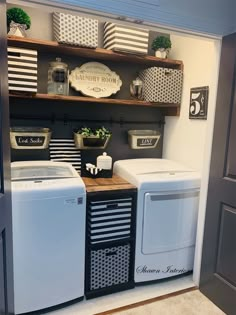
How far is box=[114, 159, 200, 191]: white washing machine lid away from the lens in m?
2.02

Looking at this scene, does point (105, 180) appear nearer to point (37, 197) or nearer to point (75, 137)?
point (75, 137)

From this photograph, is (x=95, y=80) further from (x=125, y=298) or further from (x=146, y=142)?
(x=125, y=298)

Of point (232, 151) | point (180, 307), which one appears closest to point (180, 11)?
point (232, 151)

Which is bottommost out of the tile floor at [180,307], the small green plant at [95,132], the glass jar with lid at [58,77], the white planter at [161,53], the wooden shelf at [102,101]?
the tile floor at [180,307]

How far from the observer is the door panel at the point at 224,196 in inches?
67.9

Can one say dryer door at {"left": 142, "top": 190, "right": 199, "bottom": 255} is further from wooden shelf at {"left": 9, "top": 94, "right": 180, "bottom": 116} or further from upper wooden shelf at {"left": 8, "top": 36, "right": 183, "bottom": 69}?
upper wooden shelf at {"left": 8, "top": 36, "right": 183, "bottom": 69}

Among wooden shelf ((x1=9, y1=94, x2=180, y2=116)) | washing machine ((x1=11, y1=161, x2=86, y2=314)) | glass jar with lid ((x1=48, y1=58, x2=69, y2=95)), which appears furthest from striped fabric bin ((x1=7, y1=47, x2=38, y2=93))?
washing machine ((x1=11, y1=161, x2=86, y2=314))

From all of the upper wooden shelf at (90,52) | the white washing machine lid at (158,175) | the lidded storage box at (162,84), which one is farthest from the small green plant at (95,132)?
the upper wooden shelf at (90,52)

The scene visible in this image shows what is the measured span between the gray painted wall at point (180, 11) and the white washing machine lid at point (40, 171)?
1.15 meters

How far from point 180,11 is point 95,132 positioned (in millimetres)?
1200

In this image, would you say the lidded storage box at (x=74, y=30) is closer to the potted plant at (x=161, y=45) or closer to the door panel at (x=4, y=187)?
the potted plant at (x=161, y=45)

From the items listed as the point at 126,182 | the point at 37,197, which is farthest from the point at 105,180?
the point at 37,197

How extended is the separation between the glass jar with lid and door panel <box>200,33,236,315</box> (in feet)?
4.15

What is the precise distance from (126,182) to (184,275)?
104 cm
